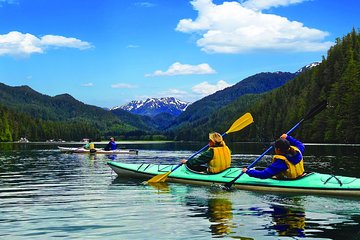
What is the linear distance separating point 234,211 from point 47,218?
5626 millimetres

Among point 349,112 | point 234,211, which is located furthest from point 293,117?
point 234,211

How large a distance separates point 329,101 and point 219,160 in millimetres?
94814

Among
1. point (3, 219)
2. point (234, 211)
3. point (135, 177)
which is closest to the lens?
point (3, 219)

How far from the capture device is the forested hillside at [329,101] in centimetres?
9325

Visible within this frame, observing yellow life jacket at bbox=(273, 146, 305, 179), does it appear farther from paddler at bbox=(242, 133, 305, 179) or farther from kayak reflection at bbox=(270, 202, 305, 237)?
kayak reflection at bbox=(270, 202, 305, 237)

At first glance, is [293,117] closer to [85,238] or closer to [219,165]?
[219,165]

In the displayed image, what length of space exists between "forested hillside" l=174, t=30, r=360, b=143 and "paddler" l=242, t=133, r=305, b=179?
50676mm

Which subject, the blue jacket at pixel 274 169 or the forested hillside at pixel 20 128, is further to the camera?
the forested hillside at pixel 20 128

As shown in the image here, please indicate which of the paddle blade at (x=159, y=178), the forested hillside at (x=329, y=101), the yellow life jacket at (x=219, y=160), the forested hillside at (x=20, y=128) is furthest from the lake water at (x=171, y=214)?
the forested hillside at (x=20, y=128)

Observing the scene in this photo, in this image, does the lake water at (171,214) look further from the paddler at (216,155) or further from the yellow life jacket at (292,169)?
the paddler at (216,155)

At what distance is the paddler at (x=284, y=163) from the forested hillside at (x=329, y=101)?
50676 millimetres

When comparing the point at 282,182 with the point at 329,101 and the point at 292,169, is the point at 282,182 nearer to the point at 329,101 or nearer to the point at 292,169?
the point at 292,169

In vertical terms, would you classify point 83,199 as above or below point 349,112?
below

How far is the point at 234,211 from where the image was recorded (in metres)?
13.8
